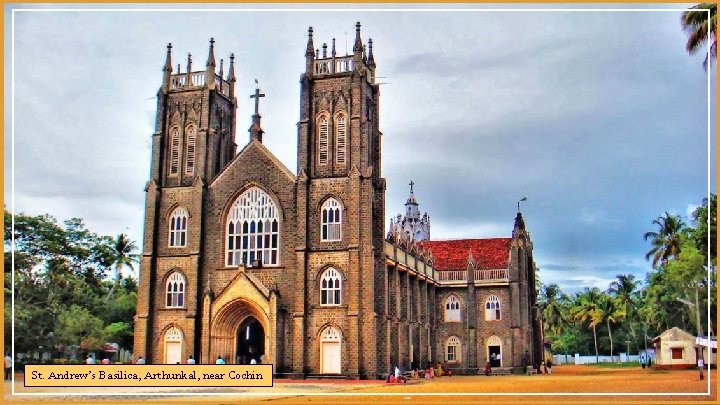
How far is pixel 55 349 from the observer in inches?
1526

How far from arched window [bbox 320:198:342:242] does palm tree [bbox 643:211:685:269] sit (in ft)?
96.0

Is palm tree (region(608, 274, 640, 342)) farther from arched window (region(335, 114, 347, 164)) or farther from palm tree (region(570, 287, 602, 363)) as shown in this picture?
arched window (region(335, 114, 347, 164))

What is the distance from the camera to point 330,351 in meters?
36.5

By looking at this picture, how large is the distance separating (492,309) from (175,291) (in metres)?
21.6

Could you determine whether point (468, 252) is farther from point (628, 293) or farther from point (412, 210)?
point (628, 293)

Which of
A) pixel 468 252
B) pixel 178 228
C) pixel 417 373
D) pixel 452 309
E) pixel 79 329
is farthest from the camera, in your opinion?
pixel 468 252

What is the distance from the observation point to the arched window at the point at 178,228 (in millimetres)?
39469

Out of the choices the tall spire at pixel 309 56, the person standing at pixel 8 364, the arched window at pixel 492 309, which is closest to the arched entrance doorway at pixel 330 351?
the tall spire at pixel 309 56

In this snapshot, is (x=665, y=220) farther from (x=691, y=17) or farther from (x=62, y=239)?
(x=62, y=239)

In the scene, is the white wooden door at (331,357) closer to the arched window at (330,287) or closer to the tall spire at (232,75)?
the arched window at (330,287)

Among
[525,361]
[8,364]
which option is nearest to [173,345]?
[8,364]

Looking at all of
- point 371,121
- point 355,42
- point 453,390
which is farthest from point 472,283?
point 453,390

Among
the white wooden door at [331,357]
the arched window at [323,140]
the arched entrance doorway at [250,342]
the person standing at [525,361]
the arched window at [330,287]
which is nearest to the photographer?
the white wooden door at [331,357]

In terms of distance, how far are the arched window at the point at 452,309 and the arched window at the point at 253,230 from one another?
699 inches
